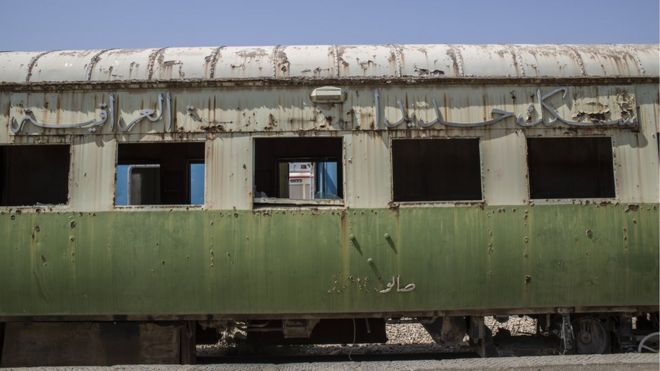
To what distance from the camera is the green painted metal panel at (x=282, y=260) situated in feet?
14.7

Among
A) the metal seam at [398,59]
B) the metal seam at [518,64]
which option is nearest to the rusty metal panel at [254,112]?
the metal seam at [398,59]

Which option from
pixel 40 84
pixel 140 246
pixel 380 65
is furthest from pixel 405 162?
pixel 40 84

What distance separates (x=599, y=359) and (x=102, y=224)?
449cm

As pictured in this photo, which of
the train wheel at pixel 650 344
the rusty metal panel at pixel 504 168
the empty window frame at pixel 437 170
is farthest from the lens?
the empty window frame at pixel 437 170

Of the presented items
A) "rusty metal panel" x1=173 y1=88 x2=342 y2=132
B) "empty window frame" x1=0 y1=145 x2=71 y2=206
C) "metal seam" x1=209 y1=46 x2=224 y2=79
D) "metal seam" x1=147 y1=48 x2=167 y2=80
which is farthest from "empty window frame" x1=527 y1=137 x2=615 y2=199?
"empty window frame" x1=0 y1=145 x2=71 y2=206

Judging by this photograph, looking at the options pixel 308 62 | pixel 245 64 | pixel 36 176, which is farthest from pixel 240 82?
pixel 36 176

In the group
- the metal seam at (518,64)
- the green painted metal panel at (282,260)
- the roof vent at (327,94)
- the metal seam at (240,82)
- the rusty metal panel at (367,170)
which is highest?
the metal seam at (518,64)

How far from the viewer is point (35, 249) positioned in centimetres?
448

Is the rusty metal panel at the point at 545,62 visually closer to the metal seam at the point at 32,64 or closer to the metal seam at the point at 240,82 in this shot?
the metal seam at the point at 240,82

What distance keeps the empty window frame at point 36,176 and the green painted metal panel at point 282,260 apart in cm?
219

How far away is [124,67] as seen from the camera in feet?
15.4

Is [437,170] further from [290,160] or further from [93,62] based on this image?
[93,62]

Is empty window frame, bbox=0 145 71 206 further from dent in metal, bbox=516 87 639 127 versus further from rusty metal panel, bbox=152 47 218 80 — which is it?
dent in metal, bbox=516 87 639 127

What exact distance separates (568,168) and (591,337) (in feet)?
7.92
